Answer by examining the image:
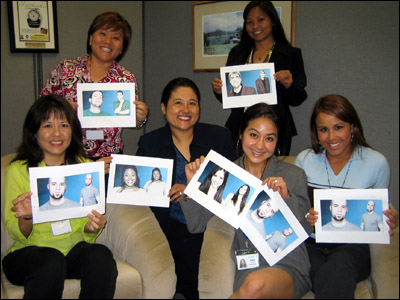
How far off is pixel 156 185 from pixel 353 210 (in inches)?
44.6

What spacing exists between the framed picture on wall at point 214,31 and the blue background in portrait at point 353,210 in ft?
6.96

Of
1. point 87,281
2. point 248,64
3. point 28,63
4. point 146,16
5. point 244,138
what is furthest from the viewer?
point 146,16

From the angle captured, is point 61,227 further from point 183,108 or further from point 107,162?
point 183,108

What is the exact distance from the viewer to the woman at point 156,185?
79.8 inches

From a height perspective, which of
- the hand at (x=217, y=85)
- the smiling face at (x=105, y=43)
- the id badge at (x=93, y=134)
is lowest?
the id badge at (x=93, y=134)

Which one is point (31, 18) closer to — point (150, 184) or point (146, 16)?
point (146, 16)

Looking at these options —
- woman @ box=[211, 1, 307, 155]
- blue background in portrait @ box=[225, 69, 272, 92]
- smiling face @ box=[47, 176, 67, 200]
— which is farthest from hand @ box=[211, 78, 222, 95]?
smiling face @ box=[47, 176, 67, 200]

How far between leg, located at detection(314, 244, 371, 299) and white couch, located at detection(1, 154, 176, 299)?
29.7 inches

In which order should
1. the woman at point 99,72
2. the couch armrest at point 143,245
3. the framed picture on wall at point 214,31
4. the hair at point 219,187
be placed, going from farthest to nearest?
1. the framed picture on wall at point 214,31
2. the woman at point 99,72
3. the hair at point 219,187
4. the couch armrest at point 143,245

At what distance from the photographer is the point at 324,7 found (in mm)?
2861

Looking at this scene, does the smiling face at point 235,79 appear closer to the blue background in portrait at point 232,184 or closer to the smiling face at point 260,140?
the smiling face at point 260,140

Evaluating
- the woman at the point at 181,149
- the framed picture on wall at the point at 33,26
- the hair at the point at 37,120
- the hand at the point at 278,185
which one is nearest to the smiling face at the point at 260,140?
the hand at the point at 278,185

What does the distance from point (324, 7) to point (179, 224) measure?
7.32 ft

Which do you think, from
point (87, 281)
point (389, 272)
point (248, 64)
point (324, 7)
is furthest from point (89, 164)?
point (324, 7)
